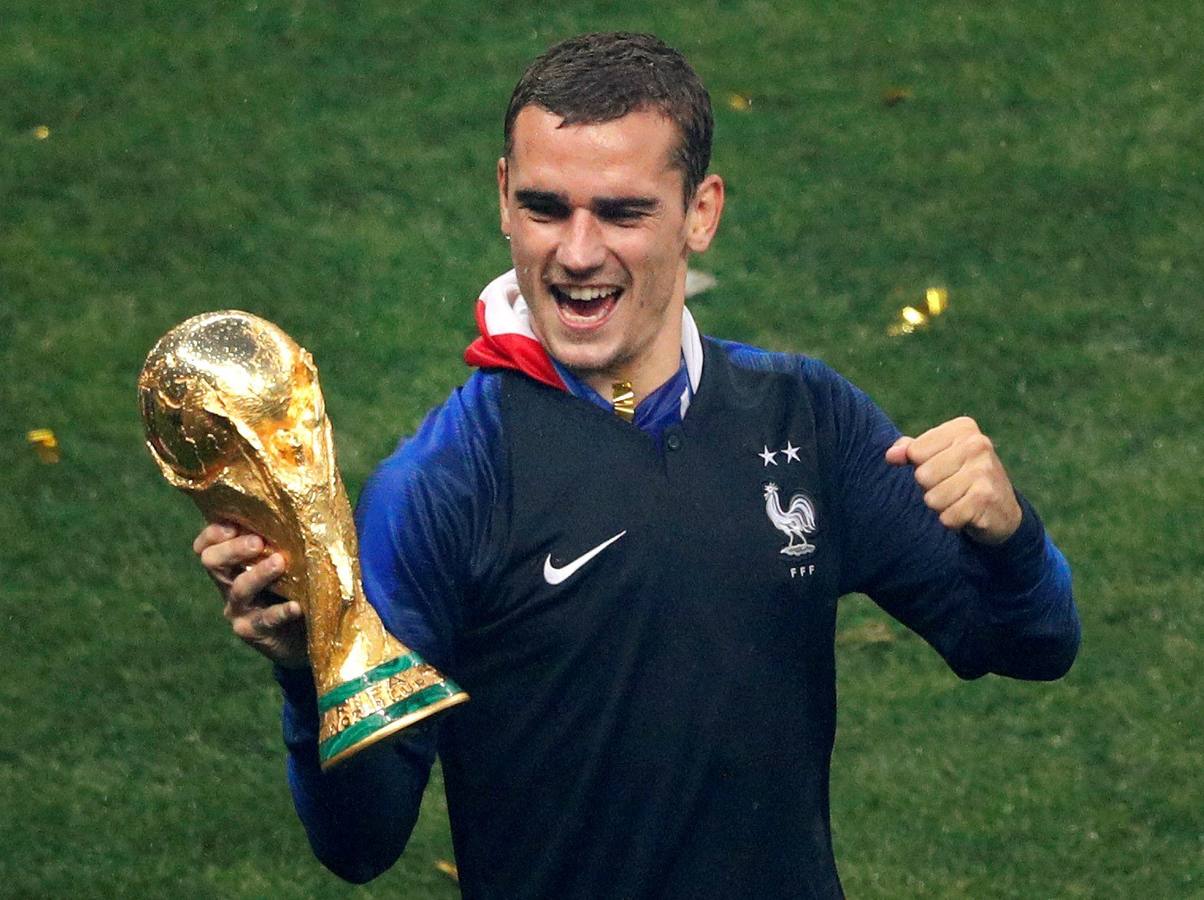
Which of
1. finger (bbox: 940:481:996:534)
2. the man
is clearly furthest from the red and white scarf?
finger (bbox: 940:481:996:534)

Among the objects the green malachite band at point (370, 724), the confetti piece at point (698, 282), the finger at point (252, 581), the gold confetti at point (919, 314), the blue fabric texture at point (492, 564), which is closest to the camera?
the green malachite band at point (370, 724)

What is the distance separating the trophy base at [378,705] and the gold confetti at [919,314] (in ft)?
17.2

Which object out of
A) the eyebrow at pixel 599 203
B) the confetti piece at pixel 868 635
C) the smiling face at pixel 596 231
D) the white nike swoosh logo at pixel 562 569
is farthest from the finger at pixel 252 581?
the confetti piece at pixel 868 635

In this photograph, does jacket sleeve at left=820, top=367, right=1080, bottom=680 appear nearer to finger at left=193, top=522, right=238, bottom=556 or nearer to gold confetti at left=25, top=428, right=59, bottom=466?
finger at left=193, top=522, right=238, bottom=556

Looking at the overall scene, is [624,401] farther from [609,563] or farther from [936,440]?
[936,440]

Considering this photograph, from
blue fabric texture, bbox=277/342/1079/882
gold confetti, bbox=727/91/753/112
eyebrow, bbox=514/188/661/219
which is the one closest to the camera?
blue fabric texture, bbox=277/342/1079/882

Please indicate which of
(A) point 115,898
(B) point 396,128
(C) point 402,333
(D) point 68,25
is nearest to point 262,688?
(A) point 115,898

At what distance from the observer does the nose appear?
12.3 ft

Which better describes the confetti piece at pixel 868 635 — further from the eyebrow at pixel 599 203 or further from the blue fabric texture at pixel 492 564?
the eyebrow at pixel 599 203

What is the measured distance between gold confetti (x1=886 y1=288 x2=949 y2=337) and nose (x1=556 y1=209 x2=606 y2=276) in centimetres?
490

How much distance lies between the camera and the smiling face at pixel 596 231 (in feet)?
12.4

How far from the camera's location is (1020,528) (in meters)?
3.86

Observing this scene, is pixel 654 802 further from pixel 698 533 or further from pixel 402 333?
pixel 402 333

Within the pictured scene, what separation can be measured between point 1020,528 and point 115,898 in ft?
10.9
